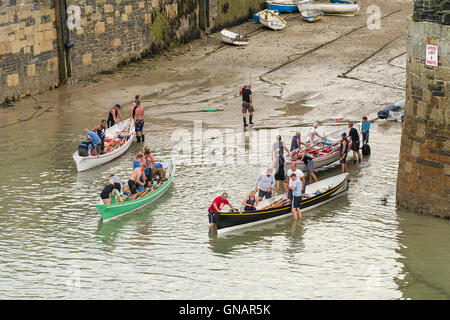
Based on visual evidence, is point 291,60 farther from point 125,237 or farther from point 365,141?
point 125,237

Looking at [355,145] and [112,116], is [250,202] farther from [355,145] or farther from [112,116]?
[112,116]

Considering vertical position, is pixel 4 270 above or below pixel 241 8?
below

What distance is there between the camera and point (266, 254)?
68.2 feet

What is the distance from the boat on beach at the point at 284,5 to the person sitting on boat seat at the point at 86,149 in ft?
71.2

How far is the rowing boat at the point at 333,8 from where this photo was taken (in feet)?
146

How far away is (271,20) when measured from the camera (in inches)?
1693

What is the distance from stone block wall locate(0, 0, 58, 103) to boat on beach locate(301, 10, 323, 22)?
1492 centimetres

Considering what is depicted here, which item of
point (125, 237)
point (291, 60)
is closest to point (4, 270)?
point (125, 237)

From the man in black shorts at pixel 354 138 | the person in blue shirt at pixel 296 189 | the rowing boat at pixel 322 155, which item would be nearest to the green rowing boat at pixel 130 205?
the rowing boat at pixel 322 155

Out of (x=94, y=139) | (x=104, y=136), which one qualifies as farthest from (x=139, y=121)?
(x=94, y=139)

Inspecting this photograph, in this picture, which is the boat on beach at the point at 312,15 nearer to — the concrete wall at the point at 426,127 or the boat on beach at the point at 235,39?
the boat on beach at the point at 235,39

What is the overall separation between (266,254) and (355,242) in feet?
8.08

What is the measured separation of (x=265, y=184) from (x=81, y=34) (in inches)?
624

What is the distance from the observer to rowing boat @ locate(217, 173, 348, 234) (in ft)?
71.7
